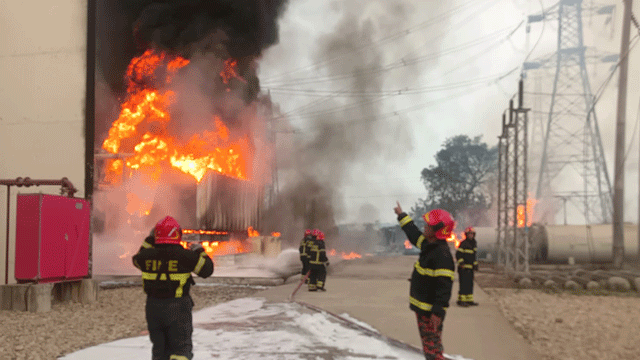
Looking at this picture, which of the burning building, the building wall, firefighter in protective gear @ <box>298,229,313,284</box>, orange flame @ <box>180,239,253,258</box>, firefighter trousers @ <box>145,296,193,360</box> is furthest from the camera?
orange flame @ <box>180,239,253,258</box>

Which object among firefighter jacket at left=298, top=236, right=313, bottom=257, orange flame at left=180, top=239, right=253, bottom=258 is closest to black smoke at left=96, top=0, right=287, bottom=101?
orange flame at left=180, top=239, right=253, bottom=258

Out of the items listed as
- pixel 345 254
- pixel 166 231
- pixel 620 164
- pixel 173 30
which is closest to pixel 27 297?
pixel 166 231

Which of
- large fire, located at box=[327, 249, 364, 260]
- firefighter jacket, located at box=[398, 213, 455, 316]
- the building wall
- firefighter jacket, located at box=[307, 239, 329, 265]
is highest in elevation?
the building wall

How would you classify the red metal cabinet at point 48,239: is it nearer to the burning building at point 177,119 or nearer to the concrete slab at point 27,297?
the concrete slab at point 27,297

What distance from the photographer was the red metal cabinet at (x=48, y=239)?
10.1m

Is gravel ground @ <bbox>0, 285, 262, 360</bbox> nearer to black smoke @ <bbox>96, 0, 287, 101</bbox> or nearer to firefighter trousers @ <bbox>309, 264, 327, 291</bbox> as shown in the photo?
firefighter trousers @ <bbox>309, 264, 327, 291</bbox>

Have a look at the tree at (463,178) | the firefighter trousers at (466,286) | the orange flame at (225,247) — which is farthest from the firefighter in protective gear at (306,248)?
the tree at (463,178)

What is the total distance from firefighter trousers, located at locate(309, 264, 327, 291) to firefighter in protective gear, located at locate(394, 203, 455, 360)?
8175mm

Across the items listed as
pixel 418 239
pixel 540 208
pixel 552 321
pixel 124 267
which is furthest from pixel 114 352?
pixel 540 208

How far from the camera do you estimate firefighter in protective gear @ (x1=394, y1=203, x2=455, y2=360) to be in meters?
4.98

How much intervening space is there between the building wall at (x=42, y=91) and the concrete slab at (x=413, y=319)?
577cm

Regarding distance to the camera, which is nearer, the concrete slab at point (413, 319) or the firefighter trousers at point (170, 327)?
the firefighter trousers at point (170, 327)

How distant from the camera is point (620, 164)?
63.4 feet

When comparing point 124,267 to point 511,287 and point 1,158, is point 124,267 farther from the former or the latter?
point 511,287
